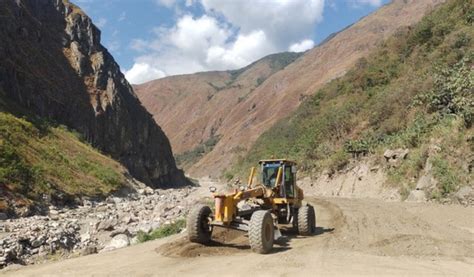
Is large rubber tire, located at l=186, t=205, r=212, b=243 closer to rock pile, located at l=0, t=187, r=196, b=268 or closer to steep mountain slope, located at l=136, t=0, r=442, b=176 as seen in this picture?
rock pile, located at l=0, t=187, r=196, b=268

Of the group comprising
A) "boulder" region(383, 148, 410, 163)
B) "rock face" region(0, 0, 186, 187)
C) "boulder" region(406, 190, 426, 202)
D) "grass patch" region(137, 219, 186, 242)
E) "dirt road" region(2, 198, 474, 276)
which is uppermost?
"rock face" region(0, 0, 186, 187)

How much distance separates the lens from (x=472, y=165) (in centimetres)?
Answer: 1922

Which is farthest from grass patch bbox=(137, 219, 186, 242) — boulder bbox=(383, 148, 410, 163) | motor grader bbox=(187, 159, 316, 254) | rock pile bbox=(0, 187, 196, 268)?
boulder bbox=(383, 148, 410, 163)

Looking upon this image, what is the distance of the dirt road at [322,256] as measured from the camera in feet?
28.9

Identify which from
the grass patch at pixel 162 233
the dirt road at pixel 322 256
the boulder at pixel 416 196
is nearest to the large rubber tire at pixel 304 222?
the dirt road at pixel 322 256

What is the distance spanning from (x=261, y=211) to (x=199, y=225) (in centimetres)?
182

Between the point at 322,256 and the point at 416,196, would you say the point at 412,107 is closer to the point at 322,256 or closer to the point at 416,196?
the point at 416,196

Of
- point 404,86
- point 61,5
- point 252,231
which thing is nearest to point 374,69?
point 404,86

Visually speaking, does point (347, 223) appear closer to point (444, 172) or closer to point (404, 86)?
point (444, 172)

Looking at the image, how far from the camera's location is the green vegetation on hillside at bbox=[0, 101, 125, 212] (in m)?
25.5

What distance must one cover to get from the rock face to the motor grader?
35647 millimetres

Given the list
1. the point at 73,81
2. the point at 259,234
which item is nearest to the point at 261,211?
the point at 259,234

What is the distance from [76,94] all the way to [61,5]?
15846mm

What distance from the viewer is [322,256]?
10078 millimetres
